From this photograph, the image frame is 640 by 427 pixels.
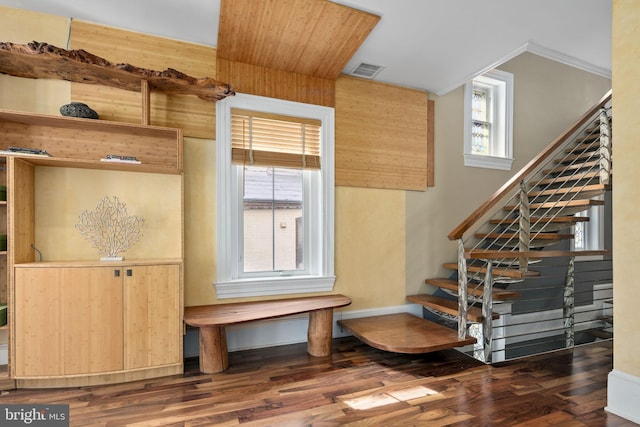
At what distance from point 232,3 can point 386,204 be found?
245cm

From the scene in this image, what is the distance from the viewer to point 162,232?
9.76 feet

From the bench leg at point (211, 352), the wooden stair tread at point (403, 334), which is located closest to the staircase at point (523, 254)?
the wooden stair tread at point (403, 334)

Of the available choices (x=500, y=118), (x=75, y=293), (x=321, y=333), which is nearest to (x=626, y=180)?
(x=321, y=333)

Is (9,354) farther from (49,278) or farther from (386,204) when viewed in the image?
(386,204)

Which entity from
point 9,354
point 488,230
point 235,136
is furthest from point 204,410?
point 488,230

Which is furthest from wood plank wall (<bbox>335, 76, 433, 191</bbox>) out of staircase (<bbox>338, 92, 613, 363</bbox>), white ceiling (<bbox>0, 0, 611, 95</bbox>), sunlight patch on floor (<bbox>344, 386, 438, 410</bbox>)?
sunlight patch on floor (<bbox>344, 386, 438, 410</bbox>)

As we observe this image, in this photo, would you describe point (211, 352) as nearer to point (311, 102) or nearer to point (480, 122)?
point (311, 102)

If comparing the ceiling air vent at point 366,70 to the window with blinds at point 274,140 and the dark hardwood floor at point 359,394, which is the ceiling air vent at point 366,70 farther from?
the dark hardwood floor at point 359,394

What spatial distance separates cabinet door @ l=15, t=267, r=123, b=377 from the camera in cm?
239

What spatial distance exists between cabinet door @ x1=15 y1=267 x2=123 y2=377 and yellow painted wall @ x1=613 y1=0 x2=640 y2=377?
3491 mm

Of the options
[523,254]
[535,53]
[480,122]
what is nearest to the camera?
[523,254]

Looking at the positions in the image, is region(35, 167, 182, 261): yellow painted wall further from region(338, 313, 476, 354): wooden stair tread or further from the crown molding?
the crown molding

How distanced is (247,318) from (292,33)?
2451mm

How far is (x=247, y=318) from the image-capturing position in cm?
271
